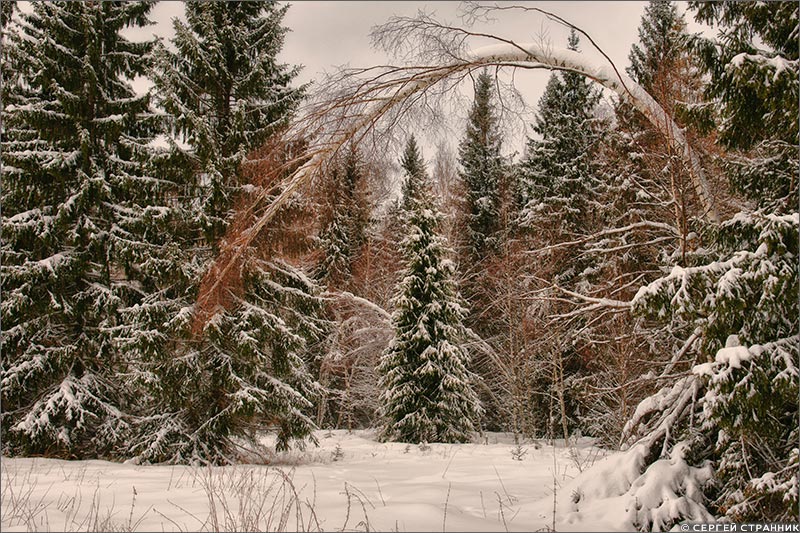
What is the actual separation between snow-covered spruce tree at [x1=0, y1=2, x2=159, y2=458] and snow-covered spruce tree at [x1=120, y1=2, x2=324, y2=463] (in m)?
0.89

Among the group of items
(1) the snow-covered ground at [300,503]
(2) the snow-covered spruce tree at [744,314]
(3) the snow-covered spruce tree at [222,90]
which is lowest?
(1) the snow-covered ground at [300,503]

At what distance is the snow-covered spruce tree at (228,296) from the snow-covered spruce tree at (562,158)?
9.90 m

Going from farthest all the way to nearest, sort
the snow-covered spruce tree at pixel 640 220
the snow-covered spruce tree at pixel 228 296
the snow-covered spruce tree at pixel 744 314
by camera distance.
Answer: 1. the snow-covered spruce tree at pixel 228 296
2. the snow-covered spruce tree at pixel 640 220
3. the snow-covered spruce tree at pixel 744 314

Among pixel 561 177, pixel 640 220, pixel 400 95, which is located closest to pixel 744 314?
pixel 400 95

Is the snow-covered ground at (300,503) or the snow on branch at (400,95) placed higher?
the snow on branch at (400,95)

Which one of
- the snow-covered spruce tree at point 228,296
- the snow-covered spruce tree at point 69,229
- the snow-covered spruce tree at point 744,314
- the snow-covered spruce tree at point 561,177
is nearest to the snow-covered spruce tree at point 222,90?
the snow-covered spruce tree at point 228,296

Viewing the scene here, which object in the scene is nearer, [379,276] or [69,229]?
[69,229]

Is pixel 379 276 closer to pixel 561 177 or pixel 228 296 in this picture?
pixel 561 177

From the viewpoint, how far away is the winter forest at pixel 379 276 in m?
3.76

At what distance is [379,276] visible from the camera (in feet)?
79.2

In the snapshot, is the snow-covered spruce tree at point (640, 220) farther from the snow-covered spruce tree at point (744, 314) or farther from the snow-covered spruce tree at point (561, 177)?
the snow-covered spruce tree at point (561, 177)

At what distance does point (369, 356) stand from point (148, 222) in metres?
13.2

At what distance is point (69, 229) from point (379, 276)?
48.5 feet

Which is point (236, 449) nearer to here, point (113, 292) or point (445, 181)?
point (113, 292)
